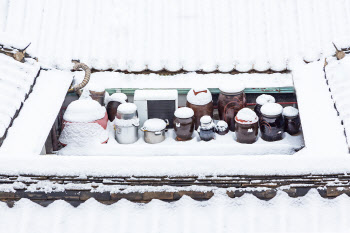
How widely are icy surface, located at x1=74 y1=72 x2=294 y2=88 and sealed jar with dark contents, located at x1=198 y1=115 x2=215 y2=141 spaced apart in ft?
2.32

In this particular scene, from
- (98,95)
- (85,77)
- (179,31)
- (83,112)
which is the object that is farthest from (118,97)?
(179,31)

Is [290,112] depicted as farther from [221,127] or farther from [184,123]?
[184,123]

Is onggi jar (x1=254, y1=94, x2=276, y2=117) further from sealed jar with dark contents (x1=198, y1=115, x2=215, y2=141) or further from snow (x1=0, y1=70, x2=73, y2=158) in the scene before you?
snow (x1=0, y1=70, x2=73, y2=158)

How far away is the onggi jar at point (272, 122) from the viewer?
5.06 meters

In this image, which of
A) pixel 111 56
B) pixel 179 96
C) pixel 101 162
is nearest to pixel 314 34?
pixel 179 96

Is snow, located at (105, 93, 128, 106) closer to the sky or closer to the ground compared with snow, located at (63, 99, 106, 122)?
closer to the sky

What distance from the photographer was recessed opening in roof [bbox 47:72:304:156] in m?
5.06

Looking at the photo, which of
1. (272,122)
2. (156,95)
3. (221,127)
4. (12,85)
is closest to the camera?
(12,85)

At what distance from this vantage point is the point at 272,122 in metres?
5.11

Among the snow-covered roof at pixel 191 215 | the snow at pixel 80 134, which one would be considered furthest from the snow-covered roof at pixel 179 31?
the snow-covered roof at pixel 191 215

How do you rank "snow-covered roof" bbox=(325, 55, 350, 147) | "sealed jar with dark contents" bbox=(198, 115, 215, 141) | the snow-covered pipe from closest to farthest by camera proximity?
"snow-covered roof" bbox=(325, 55, 350, 147) < "sealed jar with dark contents" bbox=(198, 115, 215, 141) < the snow-covered pipe

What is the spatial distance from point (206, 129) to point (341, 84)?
5.54 ft

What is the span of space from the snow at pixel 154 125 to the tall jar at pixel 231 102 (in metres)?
0.84

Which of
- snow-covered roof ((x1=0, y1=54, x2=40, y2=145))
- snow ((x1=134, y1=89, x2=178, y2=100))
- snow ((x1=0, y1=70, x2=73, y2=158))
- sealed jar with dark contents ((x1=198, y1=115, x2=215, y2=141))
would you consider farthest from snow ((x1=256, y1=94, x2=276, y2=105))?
snow-covered roof ((x1=0, y1=54, x2=40, y2=145))
